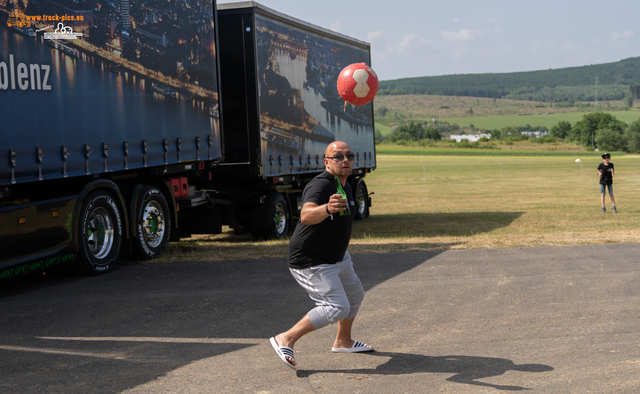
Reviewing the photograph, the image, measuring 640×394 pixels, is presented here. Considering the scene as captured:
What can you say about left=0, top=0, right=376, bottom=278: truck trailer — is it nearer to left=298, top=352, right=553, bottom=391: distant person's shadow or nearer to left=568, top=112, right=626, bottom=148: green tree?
left=298, top=352, right=553, bottom=391: distant person's shadow

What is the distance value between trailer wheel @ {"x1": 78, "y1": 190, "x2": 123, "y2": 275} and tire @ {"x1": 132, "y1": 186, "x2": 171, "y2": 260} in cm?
44

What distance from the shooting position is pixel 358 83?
44.8ft

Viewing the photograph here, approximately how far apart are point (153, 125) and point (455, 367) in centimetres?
724

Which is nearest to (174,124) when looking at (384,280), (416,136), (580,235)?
(384,280)

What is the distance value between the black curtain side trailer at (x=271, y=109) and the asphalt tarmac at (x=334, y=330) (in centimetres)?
459

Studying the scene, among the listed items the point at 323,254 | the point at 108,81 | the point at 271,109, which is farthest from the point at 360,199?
the point at 323,254

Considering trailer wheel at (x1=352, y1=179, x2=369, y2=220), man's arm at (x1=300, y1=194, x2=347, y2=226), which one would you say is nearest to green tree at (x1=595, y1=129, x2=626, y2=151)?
trailer wheel at (x1=352, y1=179, x2=369, y2=220)

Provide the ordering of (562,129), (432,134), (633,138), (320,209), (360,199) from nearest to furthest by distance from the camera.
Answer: (320,209) < (360,199) < (633,138) < (432,134) < (562,129)

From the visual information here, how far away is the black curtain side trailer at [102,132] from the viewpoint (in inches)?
335

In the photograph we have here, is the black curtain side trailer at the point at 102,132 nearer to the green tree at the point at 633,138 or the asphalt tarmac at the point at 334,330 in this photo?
the asphalt tarmac at the point at 334,330

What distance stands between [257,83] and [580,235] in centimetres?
685

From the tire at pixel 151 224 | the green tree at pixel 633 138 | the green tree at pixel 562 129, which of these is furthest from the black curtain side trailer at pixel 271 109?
the green tree at pixel 562 129

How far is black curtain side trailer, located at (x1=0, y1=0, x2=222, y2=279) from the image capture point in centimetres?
852

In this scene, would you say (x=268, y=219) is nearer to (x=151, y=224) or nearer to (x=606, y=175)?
(x=151, y=224)
